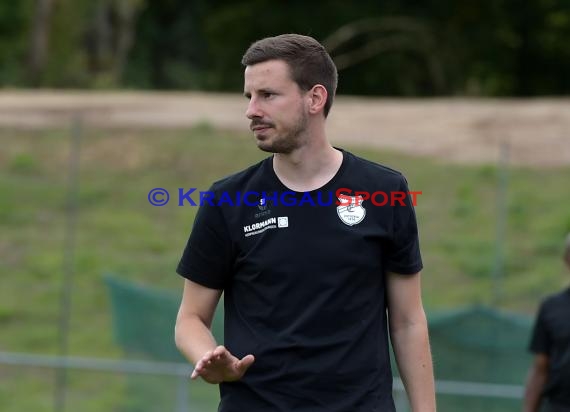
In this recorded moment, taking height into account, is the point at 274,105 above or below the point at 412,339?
above

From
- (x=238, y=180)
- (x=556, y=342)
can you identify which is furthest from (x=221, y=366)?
(x=556, y=342)

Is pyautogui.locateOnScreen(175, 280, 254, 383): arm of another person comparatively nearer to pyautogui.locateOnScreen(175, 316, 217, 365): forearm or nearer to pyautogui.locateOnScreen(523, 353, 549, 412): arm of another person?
pyautogui.locateOnScreen(175, 316, 217, 365): forearm

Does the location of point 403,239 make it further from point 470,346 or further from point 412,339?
point 470,346

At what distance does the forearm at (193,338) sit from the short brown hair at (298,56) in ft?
2.52

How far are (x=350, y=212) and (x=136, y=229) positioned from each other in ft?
44.6

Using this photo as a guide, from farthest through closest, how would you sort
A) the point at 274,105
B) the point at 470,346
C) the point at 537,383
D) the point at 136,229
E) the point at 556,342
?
the point at 136,229 → the point at 470,346 → the point at 537,383 → the point at 556,342 → the point at 274,105

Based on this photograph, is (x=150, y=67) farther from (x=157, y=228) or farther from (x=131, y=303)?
(x=131, y=303)

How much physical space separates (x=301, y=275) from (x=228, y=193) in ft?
1.07

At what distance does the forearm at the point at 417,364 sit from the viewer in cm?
388

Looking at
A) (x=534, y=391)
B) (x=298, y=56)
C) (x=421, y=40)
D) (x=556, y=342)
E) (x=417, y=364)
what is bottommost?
(x=534, y=391)

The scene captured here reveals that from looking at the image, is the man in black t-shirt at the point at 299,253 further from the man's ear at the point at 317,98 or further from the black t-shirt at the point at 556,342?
the black t-shirt at the point at 556,342

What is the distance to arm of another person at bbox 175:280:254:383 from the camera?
11.6ft

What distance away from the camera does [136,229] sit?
56.3ft

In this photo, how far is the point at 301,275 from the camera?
12.2ft
